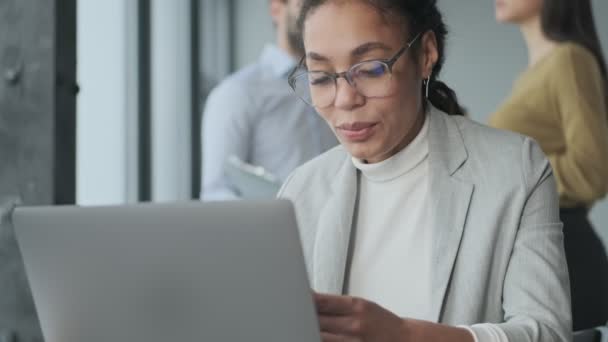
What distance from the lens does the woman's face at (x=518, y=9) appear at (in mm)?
2391

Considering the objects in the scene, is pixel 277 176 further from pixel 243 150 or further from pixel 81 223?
pixel 81 223

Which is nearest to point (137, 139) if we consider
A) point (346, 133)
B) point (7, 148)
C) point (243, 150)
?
point (243, 150)

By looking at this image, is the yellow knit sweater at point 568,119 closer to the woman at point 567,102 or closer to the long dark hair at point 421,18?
the woman at point 567,102

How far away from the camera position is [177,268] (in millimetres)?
928

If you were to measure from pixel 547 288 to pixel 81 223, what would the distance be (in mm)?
663

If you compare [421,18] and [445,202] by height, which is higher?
[421,18]

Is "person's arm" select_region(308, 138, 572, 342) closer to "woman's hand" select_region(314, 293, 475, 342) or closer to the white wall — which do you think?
"woman's hand" select_region(314, 293, 475, 342)

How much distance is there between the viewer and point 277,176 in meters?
2.82

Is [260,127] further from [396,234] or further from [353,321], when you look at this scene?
[353,321]

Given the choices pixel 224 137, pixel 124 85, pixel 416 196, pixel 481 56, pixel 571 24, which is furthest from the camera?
pixel 481 56

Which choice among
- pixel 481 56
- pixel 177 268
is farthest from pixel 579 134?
pixel 481 56

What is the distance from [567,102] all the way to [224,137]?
1083 millimetres

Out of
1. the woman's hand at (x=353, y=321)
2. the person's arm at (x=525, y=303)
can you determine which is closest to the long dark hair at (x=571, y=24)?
the person's arm at (x=525, y=303)

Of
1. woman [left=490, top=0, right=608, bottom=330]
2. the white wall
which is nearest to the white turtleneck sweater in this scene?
woman [left=490, top=0, right=608, bottom=330]
